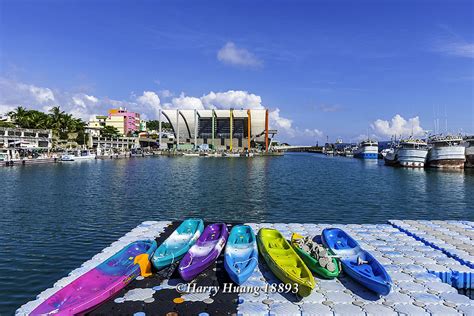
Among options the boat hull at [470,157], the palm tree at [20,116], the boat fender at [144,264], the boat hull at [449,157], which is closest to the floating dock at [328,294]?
the boat fender at [144,264]

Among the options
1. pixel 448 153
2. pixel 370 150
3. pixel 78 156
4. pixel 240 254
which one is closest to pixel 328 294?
pixel 240 254

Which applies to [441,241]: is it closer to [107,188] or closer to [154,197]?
[154,197]

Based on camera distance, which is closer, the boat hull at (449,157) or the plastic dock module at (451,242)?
the plastic dock module at (451,242)

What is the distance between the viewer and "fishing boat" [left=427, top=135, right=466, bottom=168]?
8850 centimetres

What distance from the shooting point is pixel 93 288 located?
1170 centimetres

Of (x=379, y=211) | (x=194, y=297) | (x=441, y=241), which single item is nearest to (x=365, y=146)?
(x=379, y=211)

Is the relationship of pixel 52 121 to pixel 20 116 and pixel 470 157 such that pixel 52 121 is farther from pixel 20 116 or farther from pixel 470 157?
pixel 470 157

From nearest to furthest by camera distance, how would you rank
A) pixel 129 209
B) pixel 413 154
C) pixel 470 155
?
pixel 129 209 < pixel 470 155 < pixel 413 154

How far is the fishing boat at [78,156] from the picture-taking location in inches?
4085

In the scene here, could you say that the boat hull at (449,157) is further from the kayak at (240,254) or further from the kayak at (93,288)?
the kayak at (93,288)

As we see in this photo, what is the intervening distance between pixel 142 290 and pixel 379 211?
27.7 m

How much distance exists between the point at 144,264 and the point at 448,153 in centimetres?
9530

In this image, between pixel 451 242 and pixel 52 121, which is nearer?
pixel 451 242

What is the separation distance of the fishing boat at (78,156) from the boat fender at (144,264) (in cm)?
10097
